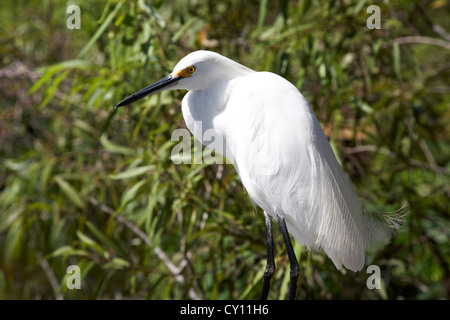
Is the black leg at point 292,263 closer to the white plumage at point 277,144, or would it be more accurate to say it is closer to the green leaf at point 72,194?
the white plumage at point 277,144

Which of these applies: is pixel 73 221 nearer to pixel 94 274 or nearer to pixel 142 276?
pixel 142 276

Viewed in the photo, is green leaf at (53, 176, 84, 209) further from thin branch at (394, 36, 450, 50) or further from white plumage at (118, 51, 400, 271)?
thin branch at (394, 36, 450, 50)

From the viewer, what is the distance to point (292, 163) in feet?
3.46

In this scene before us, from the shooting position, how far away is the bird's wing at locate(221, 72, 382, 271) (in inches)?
41.3

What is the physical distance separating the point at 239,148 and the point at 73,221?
Result: 102 cm

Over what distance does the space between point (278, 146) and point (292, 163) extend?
44 millimetres

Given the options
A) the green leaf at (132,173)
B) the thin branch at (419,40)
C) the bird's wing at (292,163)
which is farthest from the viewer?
the thin branch at (419,40)

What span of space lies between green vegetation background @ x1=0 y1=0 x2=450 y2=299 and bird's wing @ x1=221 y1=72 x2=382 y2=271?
0.25m

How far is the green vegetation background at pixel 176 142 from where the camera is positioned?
1532mm

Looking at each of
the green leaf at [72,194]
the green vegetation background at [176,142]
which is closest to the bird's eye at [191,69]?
the green vegetation background at [176,142]

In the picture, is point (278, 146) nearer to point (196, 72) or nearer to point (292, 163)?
point (292, 163)

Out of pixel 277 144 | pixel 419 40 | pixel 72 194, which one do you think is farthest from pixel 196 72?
pixel 419 40

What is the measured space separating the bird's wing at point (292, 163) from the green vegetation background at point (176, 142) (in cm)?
25

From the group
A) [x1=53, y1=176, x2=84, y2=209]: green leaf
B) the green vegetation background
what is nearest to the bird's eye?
the green vegetation background
